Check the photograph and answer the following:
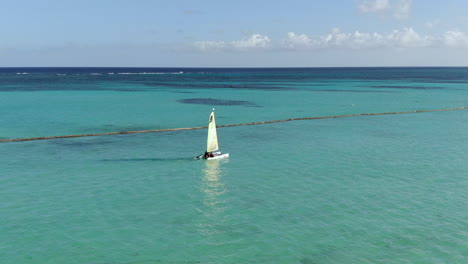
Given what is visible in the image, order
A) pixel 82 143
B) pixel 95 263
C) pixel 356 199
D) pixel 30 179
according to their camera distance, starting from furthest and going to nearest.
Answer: pixel 82 143 < pixel 30 179 < pixel 356 199 < pixel 95 263

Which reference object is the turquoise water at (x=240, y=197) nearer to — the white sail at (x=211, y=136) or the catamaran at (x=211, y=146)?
the catamaran at (x=211, y=146)

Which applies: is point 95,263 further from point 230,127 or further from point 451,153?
point 230,127

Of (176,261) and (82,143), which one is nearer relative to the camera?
(176,261)

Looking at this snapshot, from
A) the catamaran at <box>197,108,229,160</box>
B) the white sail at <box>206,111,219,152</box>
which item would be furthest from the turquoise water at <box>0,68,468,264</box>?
the white sail at <box>206,111,219,152</box>

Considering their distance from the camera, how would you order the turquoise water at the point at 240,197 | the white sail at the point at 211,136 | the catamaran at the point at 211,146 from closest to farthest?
the turquoise water at the point at 240,197 → the white sail at the point at 211,136 → the catamaran at the point at 211,146

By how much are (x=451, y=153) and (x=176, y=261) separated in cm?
3329

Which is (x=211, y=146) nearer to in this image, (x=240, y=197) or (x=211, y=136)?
(x=211, y=136)

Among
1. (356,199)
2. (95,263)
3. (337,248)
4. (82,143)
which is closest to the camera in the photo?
(95,263)

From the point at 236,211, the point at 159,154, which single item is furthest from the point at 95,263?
the point at 159,154

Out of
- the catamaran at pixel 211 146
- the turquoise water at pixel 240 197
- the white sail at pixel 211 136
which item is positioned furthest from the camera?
the catamaran at pixel 211 146

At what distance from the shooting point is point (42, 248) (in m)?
22.1

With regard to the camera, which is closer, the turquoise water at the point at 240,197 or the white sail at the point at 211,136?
the turquoise water at the point at 240,197

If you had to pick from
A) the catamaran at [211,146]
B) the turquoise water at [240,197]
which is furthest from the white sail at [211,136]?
the turquoise water at [240,197]

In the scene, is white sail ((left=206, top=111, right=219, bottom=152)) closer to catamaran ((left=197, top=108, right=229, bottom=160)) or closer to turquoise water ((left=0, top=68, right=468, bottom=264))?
catamaran ((left=197, top=108, right=229, bottom=160))
